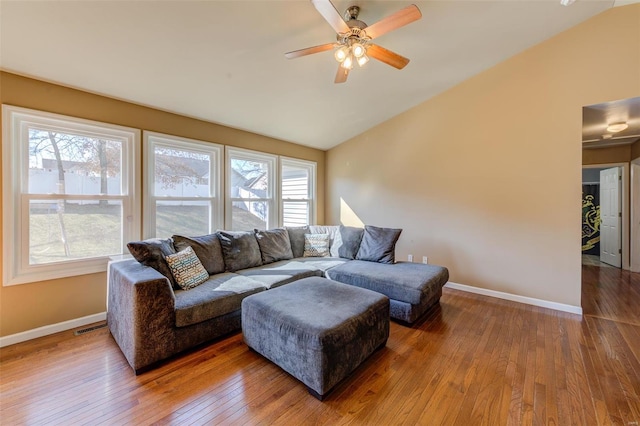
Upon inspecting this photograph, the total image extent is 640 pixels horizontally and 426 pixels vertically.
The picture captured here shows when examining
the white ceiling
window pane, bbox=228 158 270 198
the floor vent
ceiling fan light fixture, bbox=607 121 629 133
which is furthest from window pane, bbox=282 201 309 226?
ceiling fan light fixture, bbox=607 121 629 133

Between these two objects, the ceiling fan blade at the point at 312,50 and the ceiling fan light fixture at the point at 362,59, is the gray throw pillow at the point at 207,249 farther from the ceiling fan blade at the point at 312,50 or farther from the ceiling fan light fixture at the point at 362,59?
the ceiling fan light fixture at the point at 362,59

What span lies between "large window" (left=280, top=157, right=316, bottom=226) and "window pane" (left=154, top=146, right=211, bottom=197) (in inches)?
53.4

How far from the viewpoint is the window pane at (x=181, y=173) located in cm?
313

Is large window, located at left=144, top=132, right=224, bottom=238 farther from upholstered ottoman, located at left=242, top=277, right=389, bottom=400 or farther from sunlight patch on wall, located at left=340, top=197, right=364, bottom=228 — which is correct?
sunlight patch on wall, located at left=340, top=197, right=364, bottom=228

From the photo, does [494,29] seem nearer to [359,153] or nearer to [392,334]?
[359,153]

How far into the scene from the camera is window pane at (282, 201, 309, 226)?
4793 mm

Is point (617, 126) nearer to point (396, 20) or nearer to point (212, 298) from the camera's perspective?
point (396, 20)

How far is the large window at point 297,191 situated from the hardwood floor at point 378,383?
8.95 ft

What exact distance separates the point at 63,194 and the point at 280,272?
2.31m

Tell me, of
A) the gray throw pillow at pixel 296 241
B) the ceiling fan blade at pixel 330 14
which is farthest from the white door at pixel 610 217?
the ceiling fan blade at pixel 330 14

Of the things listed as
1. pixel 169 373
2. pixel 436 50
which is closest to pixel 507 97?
pixel 436 50

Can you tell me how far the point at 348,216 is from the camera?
4980 millimetres

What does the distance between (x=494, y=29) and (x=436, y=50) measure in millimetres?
572

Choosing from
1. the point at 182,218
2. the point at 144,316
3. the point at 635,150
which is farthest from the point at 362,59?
the point at 635,150
